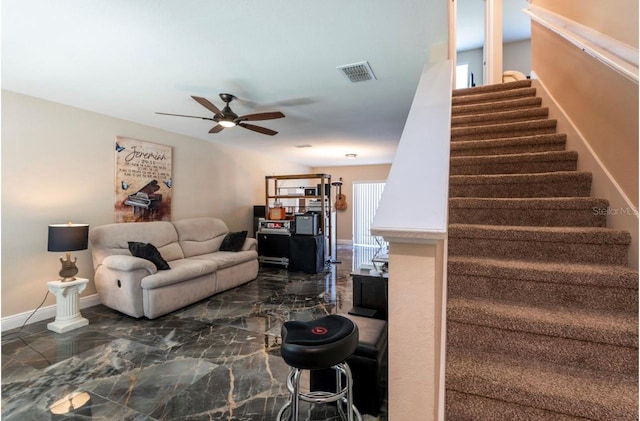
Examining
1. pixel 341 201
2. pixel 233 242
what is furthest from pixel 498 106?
pixel 341 201

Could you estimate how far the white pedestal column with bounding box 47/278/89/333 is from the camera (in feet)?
9.45

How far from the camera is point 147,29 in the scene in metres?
1.98

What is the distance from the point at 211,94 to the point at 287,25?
158cm

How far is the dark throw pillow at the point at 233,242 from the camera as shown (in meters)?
4.72

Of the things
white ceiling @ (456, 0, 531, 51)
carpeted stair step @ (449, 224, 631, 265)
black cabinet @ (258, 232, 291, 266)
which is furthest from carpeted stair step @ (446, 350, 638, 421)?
white ceiling @ (456, 0, 531, 51)

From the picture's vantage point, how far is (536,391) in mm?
1087

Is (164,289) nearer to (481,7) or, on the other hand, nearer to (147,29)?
(147,29)

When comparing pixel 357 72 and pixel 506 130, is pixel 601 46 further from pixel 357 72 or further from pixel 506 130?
pixel 357 72

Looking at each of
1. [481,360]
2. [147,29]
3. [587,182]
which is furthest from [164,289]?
[587,182]

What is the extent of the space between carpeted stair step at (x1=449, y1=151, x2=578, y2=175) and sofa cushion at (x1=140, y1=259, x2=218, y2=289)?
3120 mm

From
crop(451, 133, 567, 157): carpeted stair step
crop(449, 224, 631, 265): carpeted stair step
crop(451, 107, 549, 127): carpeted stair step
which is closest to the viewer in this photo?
crop(449, 224, 631, 265): carpeted stair step

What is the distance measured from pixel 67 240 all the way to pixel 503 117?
4.50m

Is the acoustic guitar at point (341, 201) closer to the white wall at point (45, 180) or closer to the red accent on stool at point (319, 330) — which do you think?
the white wall at point (45, 180)

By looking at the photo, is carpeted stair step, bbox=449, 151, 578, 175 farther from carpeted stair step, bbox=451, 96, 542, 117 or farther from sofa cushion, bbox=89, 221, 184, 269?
sofa cushion, bbox=89, 221, 184, 269
